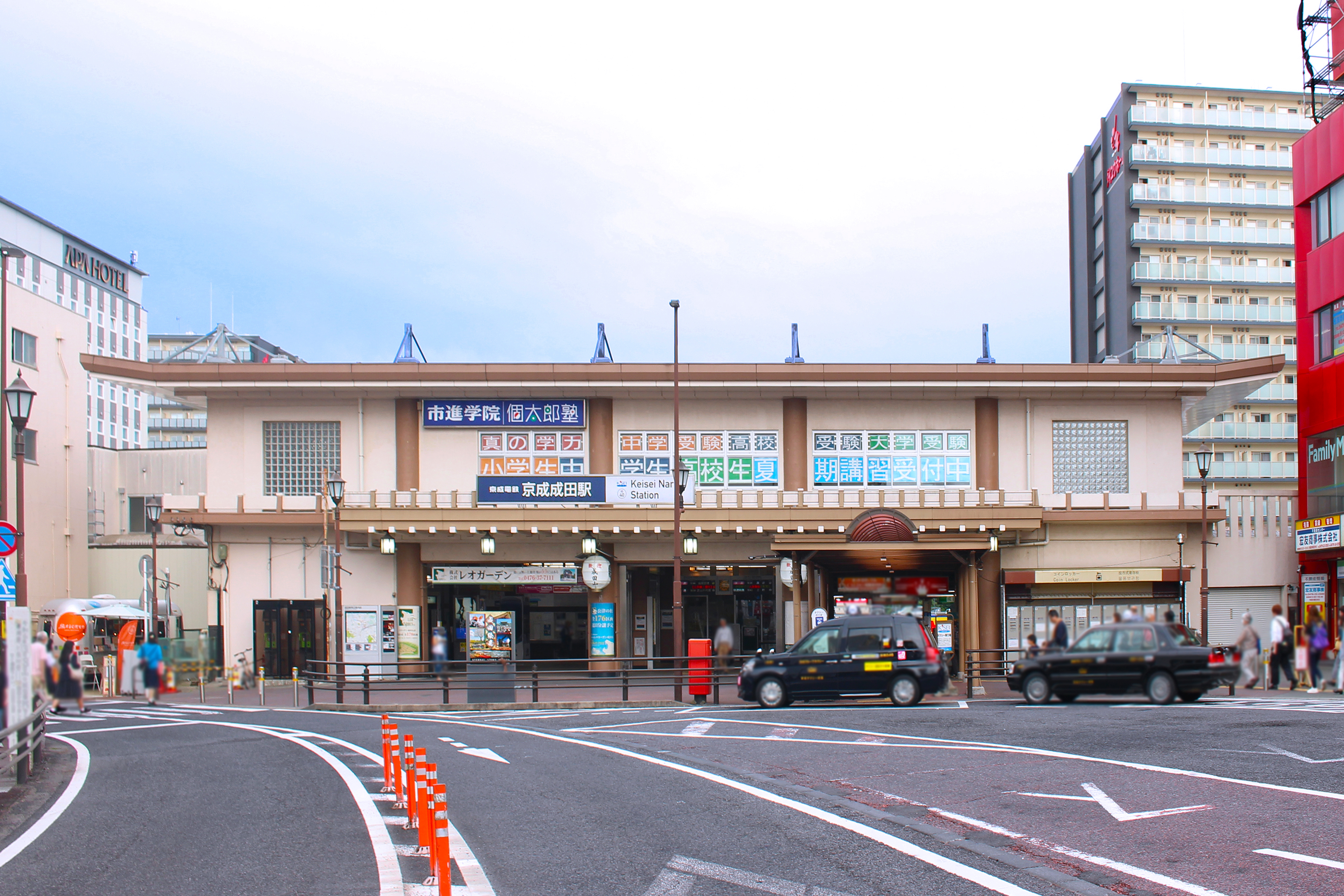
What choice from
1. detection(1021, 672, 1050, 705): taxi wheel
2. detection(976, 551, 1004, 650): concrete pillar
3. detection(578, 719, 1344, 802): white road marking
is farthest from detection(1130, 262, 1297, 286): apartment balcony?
detection(578, 719, 1344, 802): white road marking

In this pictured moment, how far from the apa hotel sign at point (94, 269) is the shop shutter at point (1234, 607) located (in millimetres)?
96070

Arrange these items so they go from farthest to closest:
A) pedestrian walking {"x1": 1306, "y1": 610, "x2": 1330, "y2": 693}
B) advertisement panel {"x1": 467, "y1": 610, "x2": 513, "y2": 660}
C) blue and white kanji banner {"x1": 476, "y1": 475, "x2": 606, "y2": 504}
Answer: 1. advertisement panel {"x1": 467, "y1": 610, "x2": 513, "y2": 660}
2. blue and white kanji banner {"x1": 476, "y1": 475, "x2": 606, "y2": 504}
3. pedestrian walking {"x1": 1306, "y1": 610, "x2": 1330, "y2": 693}

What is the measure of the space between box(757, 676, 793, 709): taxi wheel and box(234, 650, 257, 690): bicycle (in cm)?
1573

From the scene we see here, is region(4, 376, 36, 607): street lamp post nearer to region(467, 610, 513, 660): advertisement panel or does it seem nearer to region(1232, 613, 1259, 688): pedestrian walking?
region(467, 610, 513, 660): advertisement panel

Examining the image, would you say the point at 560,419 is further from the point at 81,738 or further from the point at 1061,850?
the point at 1061,850

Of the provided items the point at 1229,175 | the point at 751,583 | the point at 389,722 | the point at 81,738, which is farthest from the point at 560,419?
the point at 1229,175

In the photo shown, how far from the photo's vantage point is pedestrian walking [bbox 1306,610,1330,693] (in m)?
24.3

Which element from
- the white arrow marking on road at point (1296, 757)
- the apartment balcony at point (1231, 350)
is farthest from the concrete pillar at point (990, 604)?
the apartment balcony at point (1231, 350)

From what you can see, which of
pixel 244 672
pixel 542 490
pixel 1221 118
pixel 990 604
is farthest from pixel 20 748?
pixel 1221 118

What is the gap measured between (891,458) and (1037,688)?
38.6ft

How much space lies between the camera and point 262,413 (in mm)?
33688

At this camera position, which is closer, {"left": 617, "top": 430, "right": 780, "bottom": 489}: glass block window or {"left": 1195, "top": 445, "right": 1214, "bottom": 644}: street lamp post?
{"left": 1195, "top": 445, "right": 1214, "bottom": 644}: street lamp post

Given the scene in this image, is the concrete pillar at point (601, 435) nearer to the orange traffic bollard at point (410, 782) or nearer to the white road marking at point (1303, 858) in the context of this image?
the orange traffic bollard at point (410, 782)

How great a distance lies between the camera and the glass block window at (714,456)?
3350 centimetres
